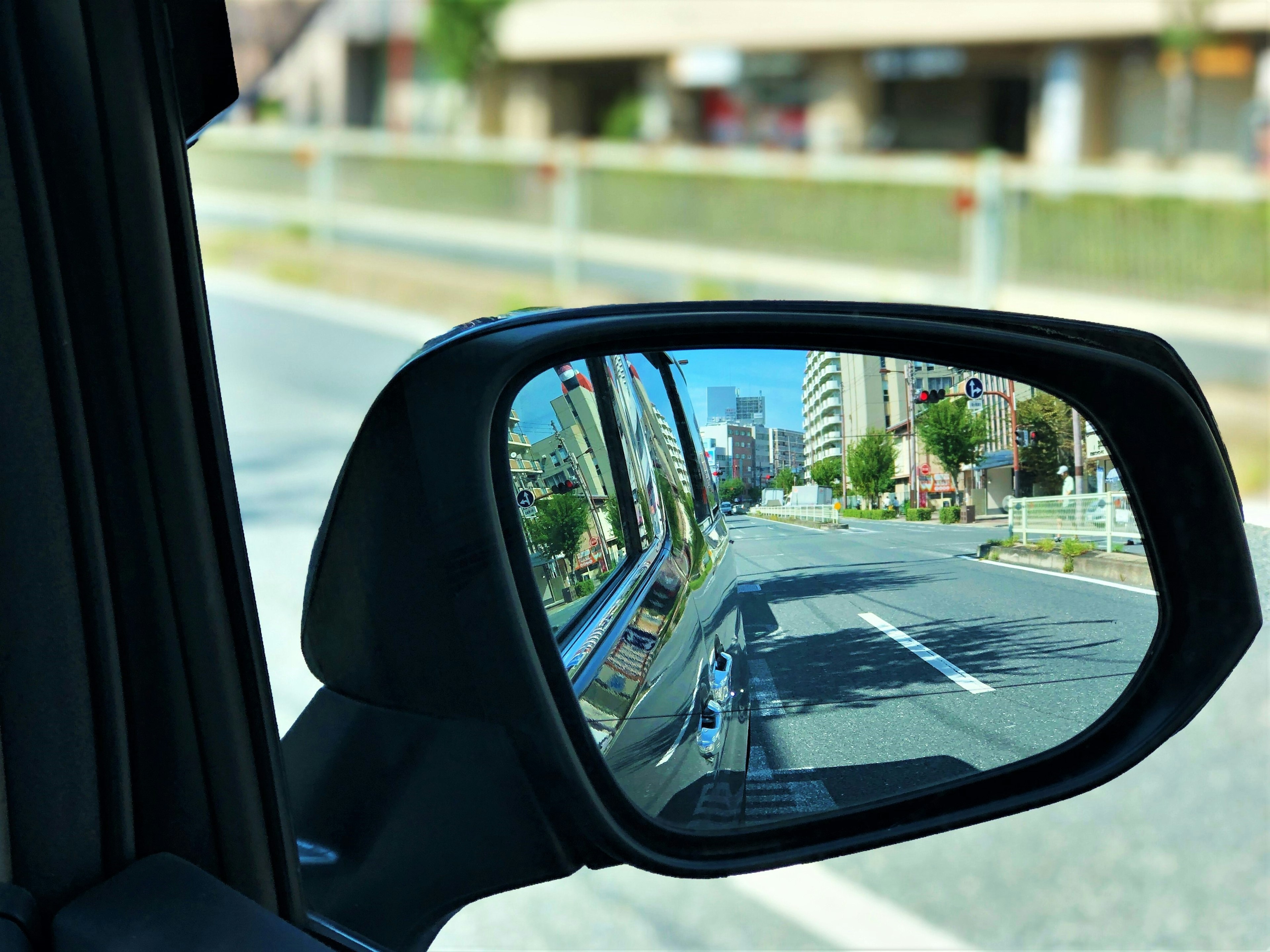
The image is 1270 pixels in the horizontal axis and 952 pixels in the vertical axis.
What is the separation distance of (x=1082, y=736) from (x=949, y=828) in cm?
16

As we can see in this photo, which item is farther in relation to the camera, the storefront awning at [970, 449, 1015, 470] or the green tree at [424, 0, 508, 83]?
the green tree at [424, 0, 508, 83]

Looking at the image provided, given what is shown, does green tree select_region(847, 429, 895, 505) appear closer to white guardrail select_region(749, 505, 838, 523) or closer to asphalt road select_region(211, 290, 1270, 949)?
white guardrail select_region(749, 505, 838, 523)

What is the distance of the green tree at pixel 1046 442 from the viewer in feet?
3.91

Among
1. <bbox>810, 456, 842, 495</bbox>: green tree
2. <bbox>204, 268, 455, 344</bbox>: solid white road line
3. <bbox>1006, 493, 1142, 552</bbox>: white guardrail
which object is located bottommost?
<bbox>204, 268, 455, 344</bbox>: solid white road line

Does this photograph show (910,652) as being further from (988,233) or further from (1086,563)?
(988,233)

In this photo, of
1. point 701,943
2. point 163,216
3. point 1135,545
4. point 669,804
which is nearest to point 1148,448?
point 1135,545

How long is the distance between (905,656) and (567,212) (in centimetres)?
1600

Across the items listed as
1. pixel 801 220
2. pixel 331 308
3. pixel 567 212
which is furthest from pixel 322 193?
pixel 801 220

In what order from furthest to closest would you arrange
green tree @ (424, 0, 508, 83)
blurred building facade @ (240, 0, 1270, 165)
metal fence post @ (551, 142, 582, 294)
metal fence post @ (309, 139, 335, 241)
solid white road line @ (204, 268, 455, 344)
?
1. green tree @ (424, 0, 508, 83)
2. blurred building facade @ (240, 0, 1270, 165)
3. metal fence post @ (309, 139, 335, 241)
4. metal fence post @ (551, 142, 582, 294)
5. solid white road line @ (204, 268, 455, 344)

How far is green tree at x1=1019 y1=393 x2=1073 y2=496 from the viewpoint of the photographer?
1.19 m

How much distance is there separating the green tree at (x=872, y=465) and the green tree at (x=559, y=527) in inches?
9.6

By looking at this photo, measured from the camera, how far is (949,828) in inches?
50.7

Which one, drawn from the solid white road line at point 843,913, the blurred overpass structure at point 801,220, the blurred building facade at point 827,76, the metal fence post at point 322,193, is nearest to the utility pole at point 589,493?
the solid white road line at point 843,913

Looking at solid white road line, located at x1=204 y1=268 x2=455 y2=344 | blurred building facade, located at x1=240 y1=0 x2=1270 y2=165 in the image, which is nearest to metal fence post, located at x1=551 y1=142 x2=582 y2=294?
solid white road line, located at x1=204 y1=268 x2=455 y2=344
